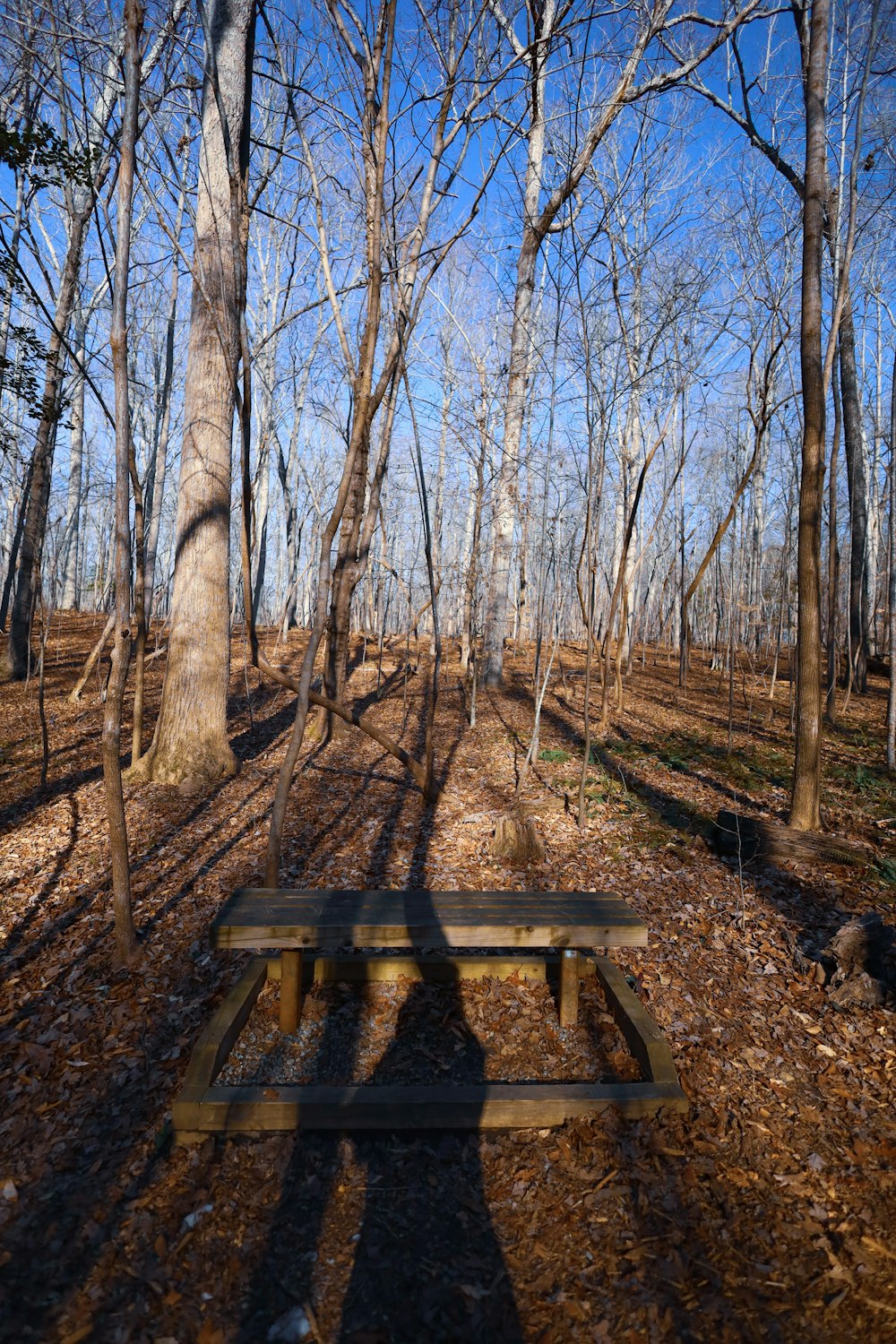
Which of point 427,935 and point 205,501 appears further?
point 205,501

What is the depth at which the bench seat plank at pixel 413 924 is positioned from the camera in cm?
285

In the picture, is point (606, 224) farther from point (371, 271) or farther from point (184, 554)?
point (184, 554)

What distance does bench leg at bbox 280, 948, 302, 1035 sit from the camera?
313 cm

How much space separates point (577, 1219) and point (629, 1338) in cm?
38

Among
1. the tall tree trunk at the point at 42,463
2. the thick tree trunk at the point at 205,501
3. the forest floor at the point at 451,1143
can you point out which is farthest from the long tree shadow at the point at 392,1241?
the tall tree trunk at the point at 42,463

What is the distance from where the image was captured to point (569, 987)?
10.7 feet

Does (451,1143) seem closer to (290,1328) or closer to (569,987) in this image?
(290,1328)

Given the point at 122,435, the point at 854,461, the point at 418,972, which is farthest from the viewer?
the point at 854,461

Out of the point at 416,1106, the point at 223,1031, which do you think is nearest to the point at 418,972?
the point at 416,1106

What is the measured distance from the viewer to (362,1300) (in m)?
2.04

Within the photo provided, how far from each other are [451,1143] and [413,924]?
0.82 meters

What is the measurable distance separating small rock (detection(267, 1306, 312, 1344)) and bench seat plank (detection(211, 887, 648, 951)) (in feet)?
3.73

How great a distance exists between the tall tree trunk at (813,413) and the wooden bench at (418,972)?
2637 millimetres

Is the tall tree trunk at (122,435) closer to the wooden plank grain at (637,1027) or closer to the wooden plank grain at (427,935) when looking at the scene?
the wooden plank grain at (427,935)
